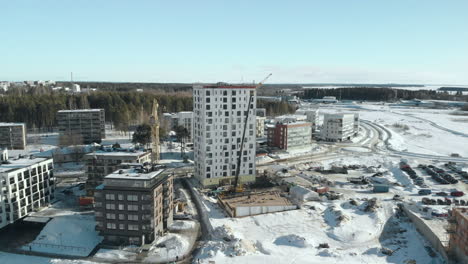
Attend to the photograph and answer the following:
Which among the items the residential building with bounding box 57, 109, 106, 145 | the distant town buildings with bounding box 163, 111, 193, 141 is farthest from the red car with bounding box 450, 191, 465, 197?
the residential building with bounding box 57, 109, 106, 145

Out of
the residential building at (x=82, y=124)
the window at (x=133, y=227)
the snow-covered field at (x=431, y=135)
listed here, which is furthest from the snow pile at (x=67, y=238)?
the snow-covered field at (x=431, y=135)

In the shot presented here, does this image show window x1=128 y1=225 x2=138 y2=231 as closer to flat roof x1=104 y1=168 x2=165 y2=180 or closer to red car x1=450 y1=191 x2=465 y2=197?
flat roof x1=104 y1=168 x2=165 y2=180

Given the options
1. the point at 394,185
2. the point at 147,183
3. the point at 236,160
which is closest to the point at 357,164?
the point at 394,185

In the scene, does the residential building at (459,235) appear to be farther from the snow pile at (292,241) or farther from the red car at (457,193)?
the red car at (457,193)

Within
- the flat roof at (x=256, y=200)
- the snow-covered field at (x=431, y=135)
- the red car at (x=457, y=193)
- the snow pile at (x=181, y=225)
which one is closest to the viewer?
the snow pile at (x=181, y=225)

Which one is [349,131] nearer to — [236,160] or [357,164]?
[357,164]

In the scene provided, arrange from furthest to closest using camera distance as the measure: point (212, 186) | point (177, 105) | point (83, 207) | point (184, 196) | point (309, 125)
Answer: point (177, 105)
point (309, 125)
point (212, 186)
point (184, 196)
point (83, 207)

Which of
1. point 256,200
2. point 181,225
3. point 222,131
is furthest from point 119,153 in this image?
point 256,200
